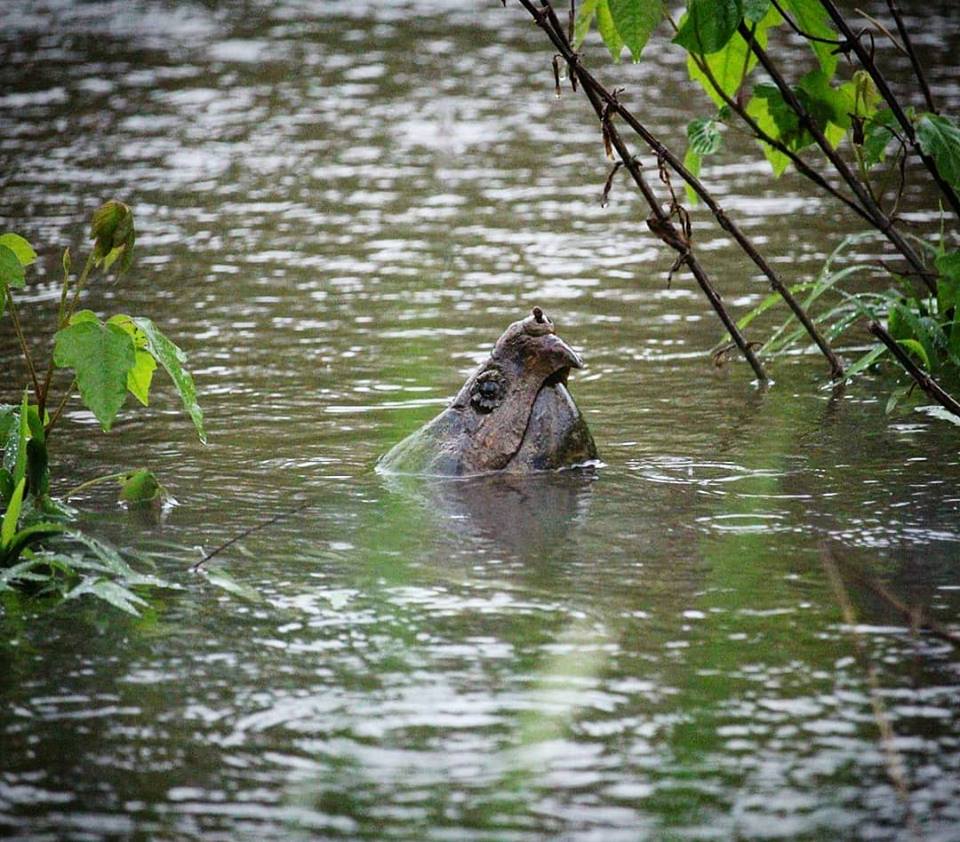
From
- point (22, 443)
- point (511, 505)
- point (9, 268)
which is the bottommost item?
point (511, 505)

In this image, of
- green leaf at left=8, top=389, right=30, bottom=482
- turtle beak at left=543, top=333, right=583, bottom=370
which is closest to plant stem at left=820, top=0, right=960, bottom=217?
turtle beak at left=543, top=333, right=583, bottom=370

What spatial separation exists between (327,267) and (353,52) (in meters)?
5.92

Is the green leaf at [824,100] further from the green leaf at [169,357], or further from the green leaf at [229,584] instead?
the green leaf at [229,584]

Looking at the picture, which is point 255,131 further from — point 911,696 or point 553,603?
point 911,696

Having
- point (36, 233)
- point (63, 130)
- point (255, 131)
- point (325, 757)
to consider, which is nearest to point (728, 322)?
point (325, 757)

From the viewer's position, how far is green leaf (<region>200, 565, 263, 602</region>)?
12.1ft

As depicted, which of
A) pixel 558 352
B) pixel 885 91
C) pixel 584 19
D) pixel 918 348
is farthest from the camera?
pixel 918 348

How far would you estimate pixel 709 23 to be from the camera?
4.23 meters

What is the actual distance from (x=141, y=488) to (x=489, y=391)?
96cm

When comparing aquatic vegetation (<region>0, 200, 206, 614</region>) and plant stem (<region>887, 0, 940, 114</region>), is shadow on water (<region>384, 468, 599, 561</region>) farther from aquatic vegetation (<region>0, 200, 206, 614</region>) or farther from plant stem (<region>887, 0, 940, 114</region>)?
plant stem (<region>887, 0, 940, 114</region>)

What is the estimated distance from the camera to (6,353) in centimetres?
625

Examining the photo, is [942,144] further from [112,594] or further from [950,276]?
[112,594]

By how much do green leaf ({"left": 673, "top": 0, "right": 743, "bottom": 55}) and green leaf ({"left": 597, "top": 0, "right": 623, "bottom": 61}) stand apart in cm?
25

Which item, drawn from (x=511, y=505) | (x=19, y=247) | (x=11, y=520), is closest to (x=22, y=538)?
(x=11, y=520)
